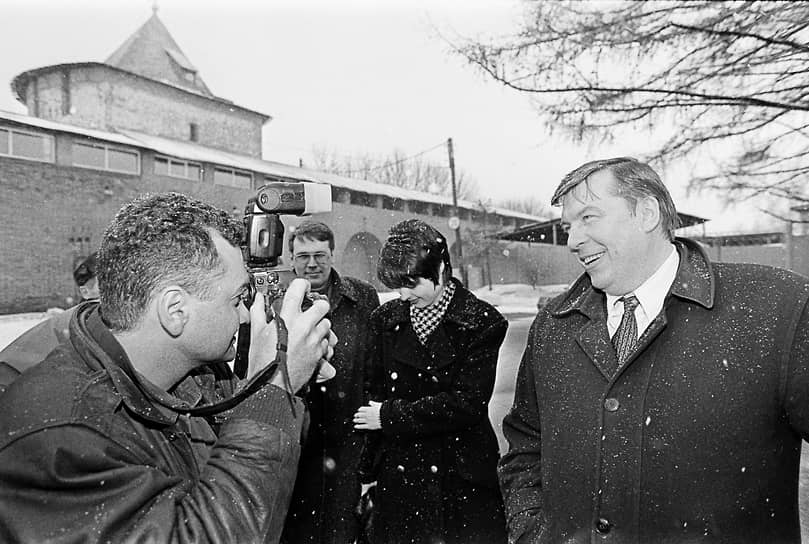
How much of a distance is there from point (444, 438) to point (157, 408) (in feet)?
5.07

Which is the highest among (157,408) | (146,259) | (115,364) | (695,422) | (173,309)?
(146,259)

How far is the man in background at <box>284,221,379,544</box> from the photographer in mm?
3000

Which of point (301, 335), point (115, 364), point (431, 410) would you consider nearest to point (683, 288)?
point (301, 335)

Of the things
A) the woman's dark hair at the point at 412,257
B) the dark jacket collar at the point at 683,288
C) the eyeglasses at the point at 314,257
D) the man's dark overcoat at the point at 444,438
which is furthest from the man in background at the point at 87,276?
the dark jacket collar at the point at 683,288

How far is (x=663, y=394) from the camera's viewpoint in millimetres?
1624

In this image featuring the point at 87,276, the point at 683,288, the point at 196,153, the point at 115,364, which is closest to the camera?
the point at 115,364

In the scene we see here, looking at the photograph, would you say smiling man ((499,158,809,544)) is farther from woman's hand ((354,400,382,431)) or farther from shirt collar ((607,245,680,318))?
woman's hand ((354,400,382,431))

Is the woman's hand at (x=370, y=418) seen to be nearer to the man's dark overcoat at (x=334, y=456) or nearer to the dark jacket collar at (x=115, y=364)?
the man's dark overcoat at (x=334, y=456)

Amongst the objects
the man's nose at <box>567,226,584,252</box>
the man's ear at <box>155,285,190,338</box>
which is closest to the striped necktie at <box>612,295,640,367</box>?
the man's nose at <box>567,226,584,252</box>

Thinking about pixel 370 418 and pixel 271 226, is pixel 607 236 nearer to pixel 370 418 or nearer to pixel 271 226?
pixel 271 226

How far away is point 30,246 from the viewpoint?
1465 cm

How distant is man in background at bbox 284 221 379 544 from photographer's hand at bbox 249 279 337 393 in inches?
56.8

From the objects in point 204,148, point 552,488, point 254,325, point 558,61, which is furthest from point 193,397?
point 204,148

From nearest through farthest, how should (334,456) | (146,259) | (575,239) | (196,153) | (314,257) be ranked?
(146,259)
(575,239)
(334,456)
(314,257)
(196,153)
